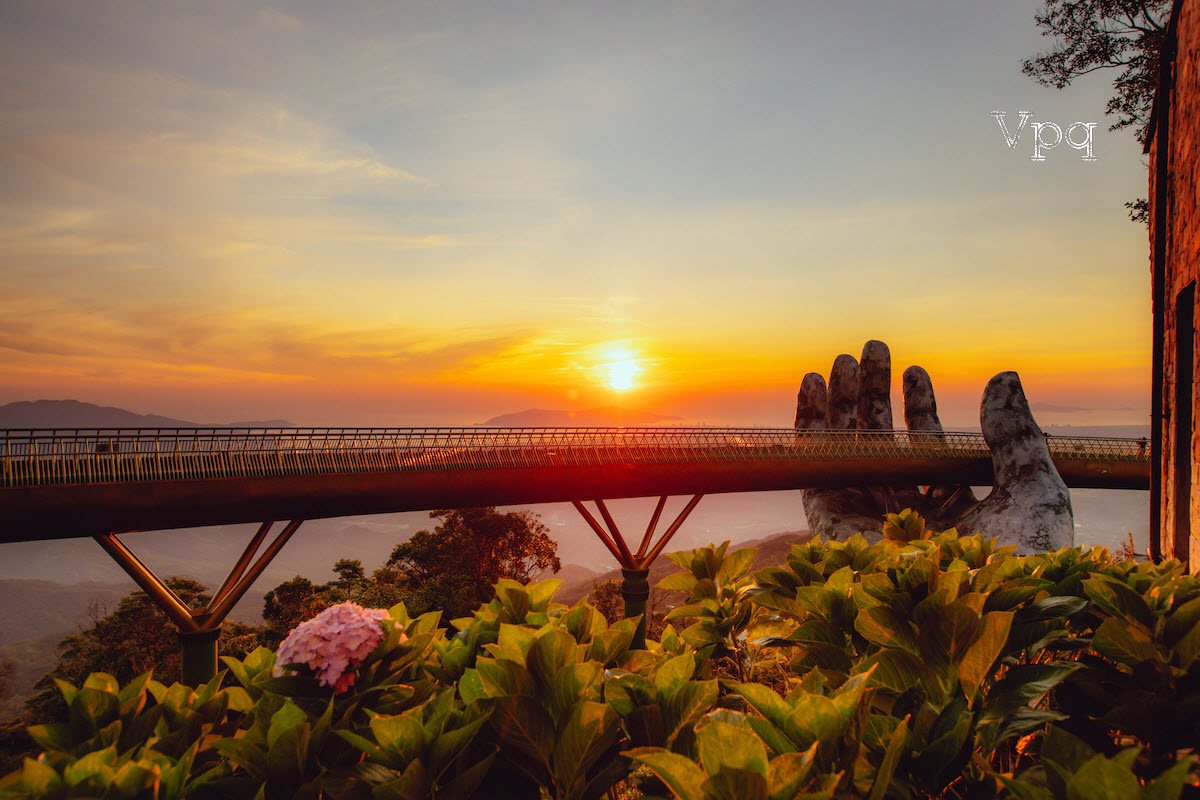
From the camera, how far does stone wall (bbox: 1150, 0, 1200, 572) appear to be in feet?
17.4

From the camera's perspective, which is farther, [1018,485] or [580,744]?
[1018,485]

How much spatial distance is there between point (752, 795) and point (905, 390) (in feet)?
91.7

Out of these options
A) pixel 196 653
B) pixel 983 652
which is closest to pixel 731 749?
pixel 983 652

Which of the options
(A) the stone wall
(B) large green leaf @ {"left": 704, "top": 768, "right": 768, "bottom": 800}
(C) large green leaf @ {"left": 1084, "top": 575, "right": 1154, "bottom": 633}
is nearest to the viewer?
(B) large green leaf @ {"left": 704, "top": 768, "right": 768, "bottom": 800}

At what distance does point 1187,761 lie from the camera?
939 mm

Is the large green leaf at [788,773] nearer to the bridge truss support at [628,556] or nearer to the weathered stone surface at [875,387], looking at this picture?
the bridge truss support at [628,556]

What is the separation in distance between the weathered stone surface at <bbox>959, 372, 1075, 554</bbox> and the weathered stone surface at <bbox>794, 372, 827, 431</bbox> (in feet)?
19.0

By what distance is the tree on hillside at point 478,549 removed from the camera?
25781 mm

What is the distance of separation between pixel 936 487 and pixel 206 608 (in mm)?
25413

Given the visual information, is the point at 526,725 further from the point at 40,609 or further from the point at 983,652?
the point at 40,609

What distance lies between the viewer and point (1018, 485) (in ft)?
66.0

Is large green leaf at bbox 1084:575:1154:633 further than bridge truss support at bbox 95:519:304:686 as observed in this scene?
No

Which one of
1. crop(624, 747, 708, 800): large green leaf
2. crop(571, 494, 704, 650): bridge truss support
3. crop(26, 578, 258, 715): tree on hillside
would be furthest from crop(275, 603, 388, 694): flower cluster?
crop(26, 578, 258, 715): tree on hillside

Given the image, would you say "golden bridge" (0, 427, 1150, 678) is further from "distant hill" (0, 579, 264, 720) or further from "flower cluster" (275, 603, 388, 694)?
"distant hill" (0, 579, 264, 720)
